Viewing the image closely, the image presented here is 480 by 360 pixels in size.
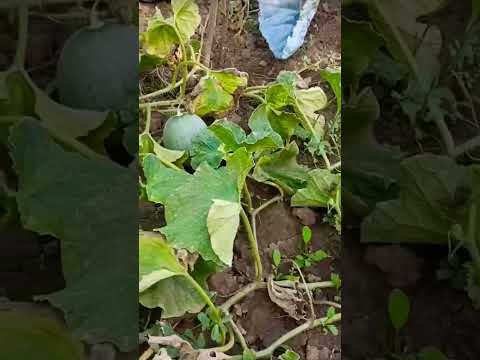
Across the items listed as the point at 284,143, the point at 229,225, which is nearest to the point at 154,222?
the point at 229,225

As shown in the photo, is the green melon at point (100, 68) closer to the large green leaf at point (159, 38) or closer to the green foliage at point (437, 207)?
the large green leaf at point (159, 38)

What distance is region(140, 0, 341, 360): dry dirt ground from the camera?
93 cm

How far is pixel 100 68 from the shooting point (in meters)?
0.84

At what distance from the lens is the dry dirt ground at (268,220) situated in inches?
36.7

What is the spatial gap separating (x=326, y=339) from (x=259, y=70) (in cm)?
43

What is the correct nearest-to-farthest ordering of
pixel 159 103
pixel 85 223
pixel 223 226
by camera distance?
pixel 85 223, pixel 223 226, pixel 159 103

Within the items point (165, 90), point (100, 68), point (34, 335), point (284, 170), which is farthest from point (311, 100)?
point (34, 335)

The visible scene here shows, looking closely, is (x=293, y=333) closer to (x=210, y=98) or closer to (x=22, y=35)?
(x=210, y=98)

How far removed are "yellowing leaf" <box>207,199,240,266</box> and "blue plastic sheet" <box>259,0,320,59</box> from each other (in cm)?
28

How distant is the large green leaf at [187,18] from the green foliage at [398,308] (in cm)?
50

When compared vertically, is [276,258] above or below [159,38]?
below

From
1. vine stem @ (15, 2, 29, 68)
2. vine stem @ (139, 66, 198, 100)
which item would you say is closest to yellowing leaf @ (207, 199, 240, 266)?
vine stem @ (139, 66, 198, 100)

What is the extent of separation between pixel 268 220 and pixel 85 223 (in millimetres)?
299

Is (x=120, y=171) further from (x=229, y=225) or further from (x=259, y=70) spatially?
(x=259, y=70)
